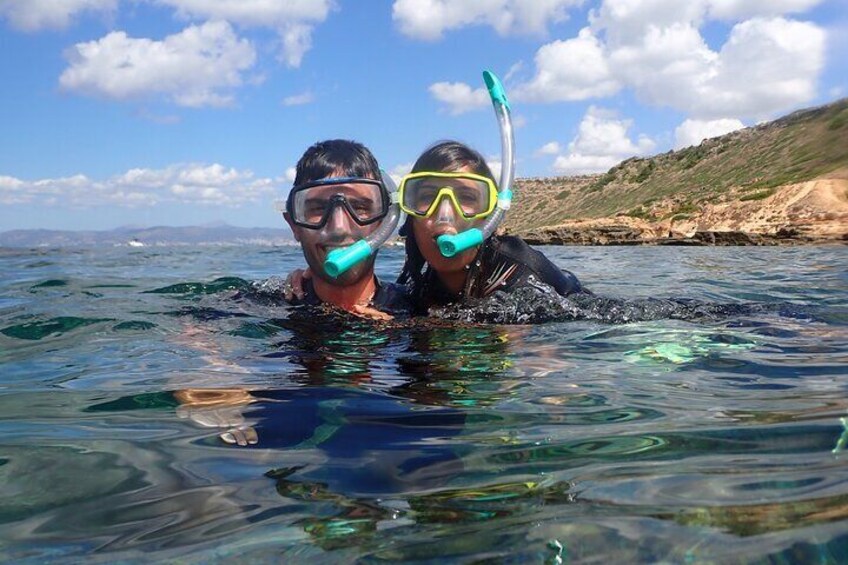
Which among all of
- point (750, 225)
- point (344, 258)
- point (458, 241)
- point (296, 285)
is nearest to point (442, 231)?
point (458, 241)

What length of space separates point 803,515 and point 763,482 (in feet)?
0.56

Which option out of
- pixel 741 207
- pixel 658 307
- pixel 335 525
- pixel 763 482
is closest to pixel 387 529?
pixel 335 525

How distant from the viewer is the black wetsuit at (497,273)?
3.63 meters

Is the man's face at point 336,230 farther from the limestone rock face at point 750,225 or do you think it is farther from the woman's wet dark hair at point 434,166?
the limestone rock face at point 750,225

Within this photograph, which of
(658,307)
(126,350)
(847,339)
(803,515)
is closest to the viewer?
(803,515)

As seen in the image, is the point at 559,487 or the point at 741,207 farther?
the point at 741,207

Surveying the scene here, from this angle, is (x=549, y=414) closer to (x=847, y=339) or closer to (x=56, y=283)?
(x=847, y=339)

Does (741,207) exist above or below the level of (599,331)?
above

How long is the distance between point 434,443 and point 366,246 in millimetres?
1983

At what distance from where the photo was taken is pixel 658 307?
3.79 meters

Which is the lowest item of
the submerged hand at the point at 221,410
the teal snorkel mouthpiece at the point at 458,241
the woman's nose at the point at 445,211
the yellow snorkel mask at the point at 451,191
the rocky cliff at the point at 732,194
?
the submerged hand at the point at 221,410

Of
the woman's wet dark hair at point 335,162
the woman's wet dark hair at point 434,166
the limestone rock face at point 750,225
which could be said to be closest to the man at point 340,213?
the woman's wet dark hair at point 335,162

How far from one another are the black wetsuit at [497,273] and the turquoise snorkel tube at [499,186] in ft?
0.54

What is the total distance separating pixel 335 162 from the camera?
374 cm
